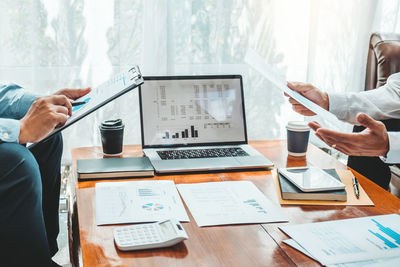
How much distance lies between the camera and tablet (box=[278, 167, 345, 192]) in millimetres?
1189

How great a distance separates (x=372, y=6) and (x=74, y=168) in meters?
2.08

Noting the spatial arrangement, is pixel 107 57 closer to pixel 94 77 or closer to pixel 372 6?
pixel 94 77

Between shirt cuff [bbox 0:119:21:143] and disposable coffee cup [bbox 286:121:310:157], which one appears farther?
disposable coffee cup [bbox 286:121:310:157]

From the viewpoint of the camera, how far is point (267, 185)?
1.29 m

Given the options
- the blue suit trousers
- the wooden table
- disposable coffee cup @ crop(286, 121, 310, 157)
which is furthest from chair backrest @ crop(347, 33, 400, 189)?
the blue suit trousers

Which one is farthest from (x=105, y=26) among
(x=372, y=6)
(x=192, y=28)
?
(x=372, y=6)

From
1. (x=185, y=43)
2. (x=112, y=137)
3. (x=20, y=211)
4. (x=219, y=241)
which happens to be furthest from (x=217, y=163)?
(x=185, y=43)

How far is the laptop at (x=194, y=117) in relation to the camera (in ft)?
5.10

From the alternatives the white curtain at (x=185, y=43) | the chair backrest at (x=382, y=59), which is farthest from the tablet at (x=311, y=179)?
the white curtain at (x=185, y=43)

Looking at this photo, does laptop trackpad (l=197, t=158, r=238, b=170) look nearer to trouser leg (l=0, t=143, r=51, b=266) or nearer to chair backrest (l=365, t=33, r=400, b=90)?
trouser leg (l=0, t=143, r=51, b=266)

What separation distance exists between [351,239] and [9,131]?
2.97ft

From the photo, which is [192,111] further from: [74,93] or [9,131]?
[9,131]

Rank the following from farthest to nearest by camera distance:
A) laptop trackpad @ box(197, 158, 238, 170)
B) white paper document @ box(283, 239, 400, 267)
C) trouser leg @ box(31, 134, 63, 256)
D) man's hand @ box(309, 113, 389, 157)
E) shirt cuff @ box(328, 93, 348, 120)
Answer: shirt cuff @ box(328, 93, 348, 120) → trouser leg @ box(31, 134, 63, 256) → laptop trackpad @ box(197, 158, 238, 170) → man's hand @ box(309, 113, 389, 157) → white paper document @ box(283, 239, 400, 267)

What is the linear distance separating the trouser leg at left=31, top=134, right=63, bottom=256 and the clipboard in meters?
0.23
